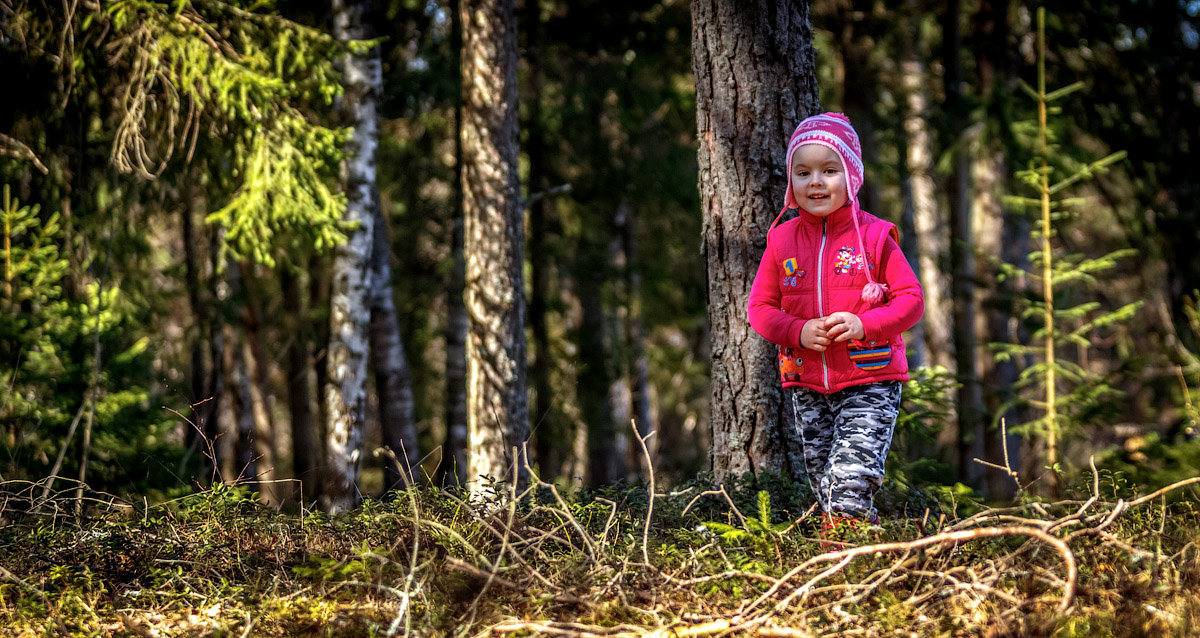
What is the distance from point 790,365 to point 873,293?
0.49 metres

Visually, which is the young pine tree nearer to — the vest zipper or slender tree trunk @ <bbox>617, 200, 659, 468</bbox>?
the vest zipper

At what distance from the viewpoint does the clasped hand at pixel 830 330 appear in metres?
3.36

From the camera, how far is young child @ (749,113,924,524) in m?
3.44

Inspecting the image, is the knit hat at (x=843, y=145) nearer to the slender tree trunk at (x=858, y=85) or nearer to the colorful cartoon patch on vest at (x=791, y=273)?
the colorful cartoon patch on vest at (x=791, y=273)

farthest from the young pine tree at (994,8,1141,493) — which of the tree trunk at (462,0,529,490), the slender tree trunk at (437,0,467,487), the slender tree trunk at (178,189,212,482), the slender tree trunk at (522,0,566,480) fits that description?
the slender tree trunk at (178,189,212,482)

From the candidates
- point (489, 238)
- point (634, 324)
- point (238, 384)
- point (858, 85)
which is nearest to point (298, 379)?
point (238, 384)

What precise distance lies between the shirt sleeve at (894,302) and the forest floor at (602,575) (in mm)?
761

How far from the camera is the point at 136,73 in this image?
7.11 m

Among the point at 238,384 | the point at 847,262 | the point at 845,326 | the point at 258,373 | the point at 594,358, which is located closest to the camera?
the point at 845,326

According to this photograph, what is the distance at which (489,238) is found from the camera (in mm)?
7820

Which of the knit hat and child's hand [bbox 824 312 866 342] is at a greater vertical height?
the knit hat

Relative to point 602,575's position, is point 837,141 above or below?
above

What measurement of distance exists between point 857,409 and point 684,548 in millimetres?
939

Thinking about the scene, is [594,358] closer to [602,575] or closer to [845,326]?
[845,326]
